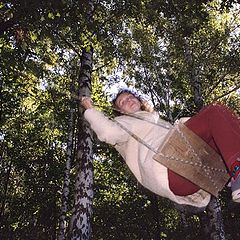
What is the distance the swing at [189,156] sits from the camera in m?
2.75

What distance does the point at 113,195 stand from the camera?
81.1 ft

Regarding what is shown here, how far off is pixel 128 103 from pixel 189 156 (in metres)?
1.03

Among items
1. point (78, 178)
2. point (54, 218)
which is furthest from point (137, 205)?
point (78, 178)

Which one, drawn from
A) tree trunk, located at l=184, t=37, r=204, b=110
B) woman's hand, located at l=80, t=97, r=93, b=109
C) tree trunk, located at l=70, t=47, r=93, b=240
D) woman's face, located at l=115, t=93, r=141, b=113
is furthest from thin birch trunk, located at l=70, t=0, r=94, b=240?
tree trunk, located at l=184, t=37, r=204, b=110

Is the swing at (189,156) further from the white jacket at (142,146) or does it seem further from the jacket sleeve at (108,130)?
the jacket sleeve at (108,130)

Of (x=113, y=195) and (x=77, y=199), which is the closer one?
(x=77, y=199)

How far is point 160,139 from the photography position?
2961 mm

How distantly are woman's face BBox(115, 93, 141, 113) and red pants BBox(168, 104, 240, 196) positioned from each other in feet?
2.90

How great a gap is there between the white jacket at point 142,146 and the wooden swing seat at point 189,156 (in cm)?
13

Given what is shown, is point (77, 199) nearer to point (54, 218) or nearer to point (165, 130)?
point (165, 130)

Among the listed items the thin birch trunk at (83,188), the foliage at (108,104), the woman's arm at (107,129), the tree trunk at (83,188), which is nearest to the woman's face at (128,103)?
the woman's arm at (107,129)

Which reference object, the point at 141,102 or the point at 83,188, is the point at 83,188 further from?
the point at 141,102

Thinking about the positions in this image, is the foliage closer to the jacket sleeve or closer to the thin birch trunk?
the thin birch trunk

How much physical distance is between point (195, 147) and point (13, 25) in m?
5.68
